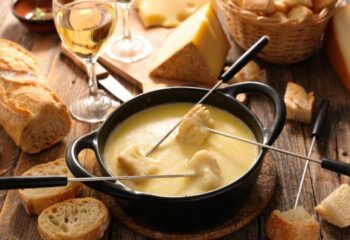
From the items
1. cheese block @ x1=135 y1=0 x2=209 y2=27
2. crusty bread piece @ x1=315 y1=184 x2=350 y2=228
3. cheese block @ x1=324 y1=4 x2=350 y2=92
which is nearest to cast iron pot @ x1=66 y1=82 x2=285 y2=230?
crusty bread piece @ x1=315 y1=184 x2=350 y2=228

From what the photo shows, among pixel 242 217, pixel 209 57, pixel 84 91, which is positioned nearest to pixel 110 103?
pixel 84 91

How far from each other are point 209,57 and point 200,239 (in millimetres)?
774

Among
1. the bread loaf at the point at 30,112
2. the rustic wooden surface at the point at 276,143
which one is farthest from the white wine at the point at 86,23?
the rustic wooden surface at the point at 276,143

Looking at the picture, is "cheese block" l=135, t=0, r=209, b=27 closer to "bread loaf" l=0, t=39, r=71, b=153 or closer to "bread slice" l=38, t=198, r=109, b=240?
"bread loaf" l=0, t=39, r=71, b=153

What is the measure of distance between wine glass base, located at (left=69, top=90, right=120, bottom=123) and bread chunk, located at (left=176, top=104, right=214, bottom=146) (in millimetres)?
444

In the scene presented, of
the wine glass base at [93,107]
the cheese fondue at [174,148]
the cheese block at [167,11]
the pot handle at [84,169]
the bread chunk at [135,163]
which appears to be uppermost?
the pot handle at [84,169]

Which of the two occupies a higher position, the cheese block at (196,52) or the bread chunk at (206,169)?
the bread chunk at (206,169)

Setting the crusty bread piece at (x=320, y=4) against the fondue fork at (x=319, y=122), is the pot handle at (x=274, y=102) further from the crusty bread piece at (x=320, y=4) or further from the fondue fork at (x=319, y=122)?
the crusty bread piece at (x=320, y=4)

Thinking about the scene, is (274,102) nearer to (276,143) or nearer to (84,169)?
(276,143)

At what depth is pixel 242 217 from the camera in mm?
1609

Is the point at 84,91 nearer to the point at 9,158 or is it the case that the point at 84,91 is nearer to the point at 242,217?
the point at 9,158

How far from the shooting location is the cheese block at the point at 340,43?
83.4 inches

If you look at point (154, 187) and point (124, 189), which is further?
point (154, 187)

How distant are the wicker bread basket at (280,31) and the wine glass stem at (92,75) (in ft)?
1.77
